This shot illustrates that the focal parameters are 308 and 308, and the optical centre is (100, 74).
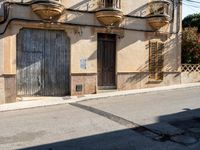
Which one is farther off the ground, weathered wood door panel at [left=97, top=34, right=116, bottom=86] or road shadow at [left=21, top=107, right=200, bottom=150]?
weathered wood door panel at [left=97, top=34, right=116, bottom=86]

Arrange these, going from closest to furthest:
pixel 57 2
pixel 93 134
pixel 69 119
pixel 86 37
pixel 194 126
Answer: pixel 93 134
pixel 194 126
pixel 69 119
pixel 57 2
pixel 86 37

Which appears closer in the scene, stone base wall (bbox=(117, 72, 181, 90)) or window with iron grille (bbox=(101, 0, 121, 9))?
window with iron grille (bbox=(101, 0, 121, 9))

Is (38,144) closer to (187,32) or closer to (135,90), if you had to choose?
(135,90)

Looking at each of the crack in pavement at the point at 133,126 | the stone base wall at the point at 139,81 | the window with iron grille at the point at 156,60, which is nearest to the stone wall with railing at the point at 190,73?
the stone base wall at the point at 139,81

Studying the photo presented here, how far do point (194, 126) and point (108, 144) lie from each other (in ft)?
9.86

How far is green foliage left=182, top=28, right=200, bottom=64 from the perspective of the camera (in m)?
20.7

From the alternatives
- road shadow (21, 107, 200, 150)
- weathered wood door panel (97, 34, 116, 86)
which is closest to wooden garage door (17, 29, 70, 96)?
weathered wood door panel (97, 34, 116, 86)

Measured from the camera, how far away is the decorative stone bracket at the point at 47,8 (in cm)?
1330

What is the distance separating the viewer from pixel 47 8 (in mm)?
13398

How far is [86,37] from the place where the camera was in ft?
50.1

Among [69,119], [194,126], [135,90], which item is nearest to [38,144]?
[69,119]

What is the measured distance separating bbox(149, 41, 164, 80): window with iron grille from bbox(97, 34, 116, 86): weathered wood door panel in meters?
2.55

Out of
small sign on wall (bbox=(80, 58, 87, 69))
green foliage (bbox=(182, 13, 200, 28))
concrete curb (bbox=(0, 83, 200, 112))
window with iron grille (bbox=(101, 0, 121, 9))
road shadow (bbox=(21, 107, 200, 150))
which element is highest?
green foliage (bbox=(182, 13, 200, 28))

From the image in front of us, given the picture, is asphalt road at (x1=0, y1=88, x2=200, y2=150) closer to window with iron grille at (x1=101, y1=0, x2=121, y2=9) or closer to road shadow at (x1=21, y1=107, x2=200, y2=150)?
road shadow at (x1=21, y1=107, x2=200, y2=150)
